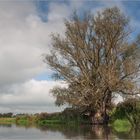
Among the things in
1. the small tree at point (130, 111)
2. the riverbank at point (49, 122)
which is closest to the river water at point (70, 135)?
the small tree at point (130, 111)

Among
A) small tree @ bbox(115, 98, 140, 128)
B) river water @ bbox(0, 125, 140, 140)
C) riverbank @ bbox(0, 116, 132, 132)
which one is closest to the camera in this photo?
river water @ bbox(0, 125, 140, 140)

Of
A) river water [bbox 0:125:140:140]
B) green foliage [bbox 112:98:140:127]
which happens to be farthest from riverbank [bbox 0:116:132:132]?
river water [bbox 0:125:140:140]

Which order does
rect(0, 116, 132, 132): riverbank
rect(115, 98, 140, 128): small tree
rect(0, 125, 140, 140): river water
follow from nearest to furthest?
rect(0, 125, 140, 140): river water
rect(115, 98, 140, 128): small tree
rect(0, 116, 132, 132): riverbank

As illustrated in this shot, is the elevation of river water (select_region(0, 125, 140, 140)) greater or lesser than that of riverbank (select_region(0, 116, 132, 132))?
lesser

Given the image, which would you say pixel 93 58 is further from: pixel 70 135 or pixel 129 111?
pixel 70 135

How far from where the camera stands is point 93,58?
45.2m

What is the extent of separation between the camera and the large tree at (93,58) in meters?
43.6

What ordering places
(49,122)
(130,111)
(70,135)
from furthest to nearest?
(49,122) → (130,111) → (70,135)

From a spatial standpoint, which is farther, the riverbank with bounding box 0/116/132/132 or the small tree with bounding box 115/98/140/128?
the riverbank with bounding box 0/116/132/132

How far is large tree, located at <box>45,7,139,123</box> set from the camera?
43.6 m

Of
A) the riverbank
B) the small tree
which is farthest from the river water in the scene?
the riverbank

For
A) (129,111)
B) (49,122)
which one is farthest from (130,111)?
(49,122)

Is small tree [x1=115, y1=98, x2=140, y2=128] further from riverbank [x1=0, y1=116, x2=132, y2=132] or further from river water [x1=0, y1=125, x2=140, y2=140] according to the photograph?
river water [x1=0, y1=125, x2=140, y2=140]

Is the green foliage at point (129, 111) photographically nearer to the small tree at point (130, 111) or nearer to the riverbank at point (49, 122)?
the small tree at point (130, 111)
